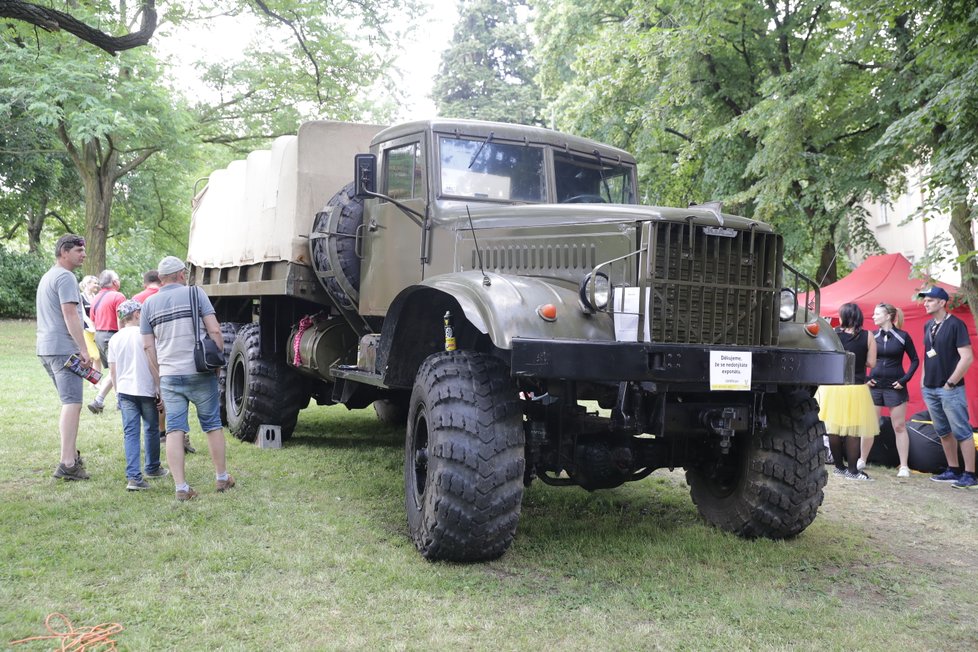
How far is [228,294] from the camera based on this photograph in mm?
8641

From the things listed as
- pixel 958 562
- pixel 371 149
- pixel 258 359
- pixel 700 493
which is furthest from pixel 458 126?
pixel 958 562

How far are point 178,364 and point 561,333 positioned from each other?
9.87 feet

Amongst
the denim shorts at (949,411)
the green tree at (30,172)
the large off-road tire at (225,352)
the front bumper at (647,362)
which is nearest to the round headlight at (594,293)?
the front bumper at (647,362)

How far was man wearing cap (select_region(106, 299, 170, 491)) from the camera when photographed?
20.5ft

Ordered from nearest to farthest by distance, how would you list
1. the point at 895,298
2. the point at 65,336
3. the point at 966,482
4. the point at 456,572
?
the point at 456,572, the point at 65,336, the point at 966,482, the point at 895,298

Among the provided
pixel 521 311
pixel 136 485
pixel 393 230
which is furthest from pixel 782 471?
pixel 136 485

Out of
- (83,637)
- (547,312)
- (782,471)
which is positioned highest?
(547,312)

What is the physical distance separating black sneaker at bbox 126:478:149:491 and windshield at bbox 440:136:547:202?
9.73ft

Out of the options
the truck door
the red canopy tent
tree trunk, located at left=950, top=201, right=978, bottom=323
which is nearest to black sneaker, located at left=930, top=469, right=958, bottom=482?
tree trunk, located at left=950, top=201, right=978, bottom=323

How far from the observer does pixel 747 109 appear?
1392 cm

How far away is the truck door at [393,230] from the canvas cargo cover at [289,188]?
932mm

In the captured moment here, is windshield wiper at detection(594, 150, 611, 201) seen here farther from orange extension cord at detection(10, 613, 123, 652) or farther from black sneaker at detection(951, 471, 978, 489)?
orange extension cord at detection(10, 613, 123, 652)

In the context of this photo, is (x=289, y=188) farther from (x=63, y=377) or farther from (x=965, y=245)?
(x=965, y=245)

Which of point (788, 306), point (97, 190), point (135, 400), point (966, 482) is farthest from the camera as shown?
point (97, 190)
